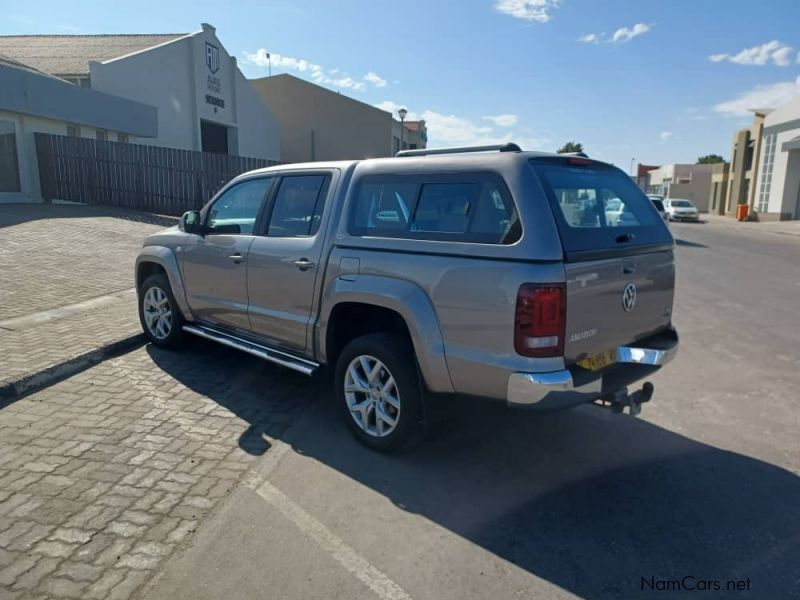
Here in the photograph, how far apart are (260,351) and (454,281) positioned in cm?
208

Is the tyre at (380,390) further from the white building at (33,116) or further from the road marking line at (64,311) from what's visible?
the white building at (33,116)

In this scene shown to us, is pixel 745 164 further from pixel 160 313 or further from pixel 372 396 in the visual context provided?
pixel 372 396

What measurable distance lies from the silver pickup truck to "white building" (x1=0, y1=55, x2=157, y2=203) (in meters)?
15.8

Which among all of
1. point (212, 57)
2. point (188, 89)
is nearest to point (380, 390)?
point (188, 89)

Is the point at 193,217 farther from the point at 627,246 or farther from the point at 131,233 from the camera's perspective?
the point at 131,233

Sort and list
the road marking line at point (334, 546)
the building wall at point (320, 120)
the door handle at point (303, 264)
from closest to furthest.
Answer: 1. the road marking line at point (334, 546)
2. the door handle at point (303, 264)
3. the building wall at point (320, 120)

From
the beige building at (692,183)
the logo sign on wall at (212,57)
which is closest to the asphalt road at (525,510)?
the logo sign on wall at (212,57)

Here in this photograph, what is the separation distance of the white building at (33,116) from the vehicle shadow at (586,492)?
53.4 ft

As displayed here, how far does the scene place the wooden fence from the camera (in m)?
18.2

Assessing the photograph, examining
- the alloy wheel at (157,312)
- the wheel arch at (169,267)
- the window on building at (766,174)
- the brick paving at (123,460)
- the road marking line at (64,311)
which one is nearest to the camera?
the brick paving at (123,460)

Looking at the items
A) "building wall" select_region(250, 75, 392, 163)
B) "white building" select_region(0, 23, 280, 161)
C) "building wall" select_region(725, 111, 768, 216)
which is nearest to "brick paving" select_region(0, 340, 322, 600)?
"white building" select_region(0, 23, 280, 161)

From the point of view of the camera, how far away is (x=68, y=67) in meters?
22.3

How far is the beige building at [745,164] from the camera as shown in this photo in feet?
127

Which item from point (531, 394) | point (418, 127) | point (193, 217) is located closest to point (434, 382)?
point (531, 394)
